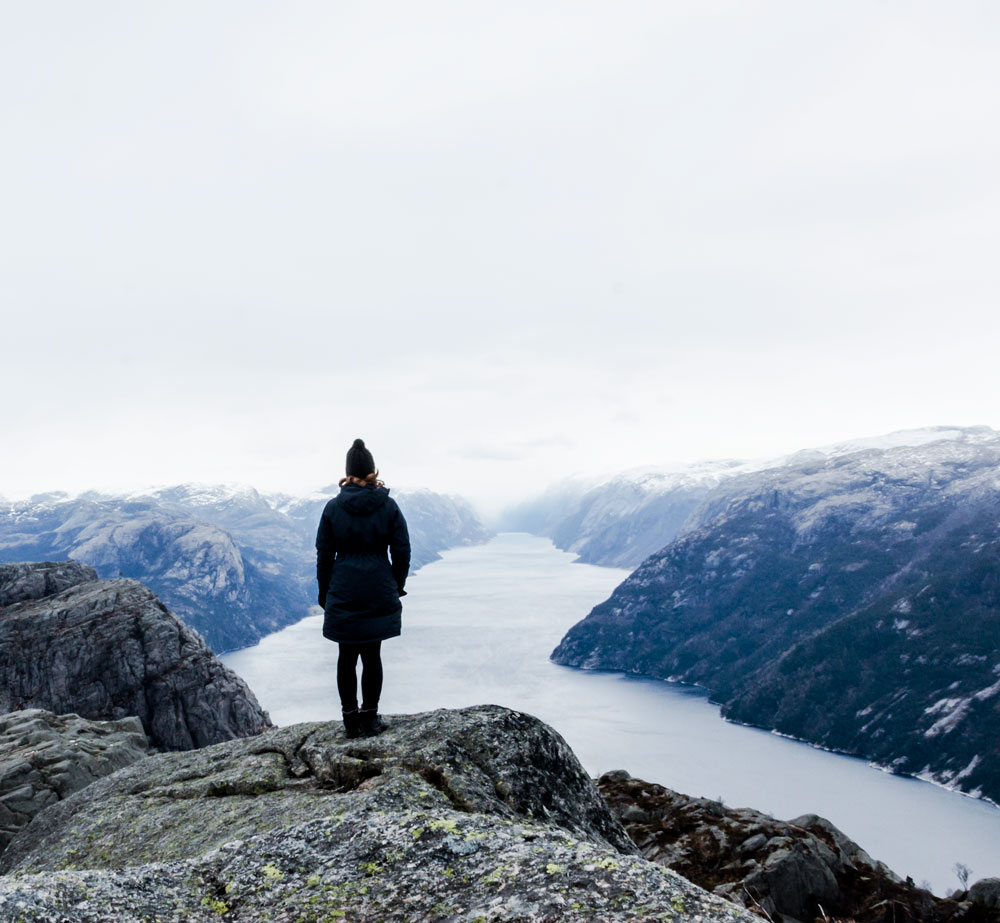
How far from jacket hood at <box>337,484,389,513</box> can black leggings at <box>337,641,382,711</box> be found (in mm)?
2469

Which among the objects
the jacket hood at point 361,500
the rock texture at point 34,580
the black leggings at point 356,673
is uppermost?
the jacket hood at point 361,500

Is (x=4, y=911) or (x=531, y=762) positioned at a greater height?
(x=4, y=911)

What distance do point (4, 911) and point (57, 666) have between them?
10107 cm

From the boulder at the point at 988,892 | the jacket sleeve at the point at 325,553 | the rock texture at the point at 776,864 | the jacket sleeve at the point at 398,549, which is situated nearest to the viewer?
the jacket sleeve at the point at 325,553

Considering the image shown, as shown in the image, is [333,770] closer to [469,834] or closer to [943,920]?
[469,834]

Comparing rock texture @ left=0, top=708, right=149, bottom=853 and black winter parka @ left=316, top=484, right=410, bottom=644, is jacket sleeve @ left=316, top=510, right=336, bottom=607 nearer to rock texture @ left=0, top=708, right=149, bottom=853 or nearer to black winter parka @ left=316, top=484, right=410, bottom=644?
black winter parka @ left=316, top=484, right=410, bottom=644

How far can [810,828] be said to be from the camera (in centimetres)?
2792

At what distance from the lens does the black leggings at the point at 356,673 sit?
1222cm

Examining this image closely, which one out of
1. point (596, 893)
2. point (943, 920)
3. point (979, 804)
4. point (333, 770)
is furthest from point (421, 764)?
point (979, 804)

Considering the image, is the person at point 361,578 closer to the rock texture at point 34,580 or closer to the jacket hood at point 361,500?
the jacket hood at point 361,500

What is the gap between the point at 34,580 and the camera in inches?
4134

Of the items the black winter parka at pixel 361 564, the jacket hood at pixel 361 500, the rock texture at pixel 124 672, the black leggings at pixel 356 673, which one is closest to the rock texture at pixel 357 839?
the black leggings at pixel 356 673

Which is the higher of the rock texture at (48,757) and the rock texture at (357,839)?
the rock texture at (357,839)

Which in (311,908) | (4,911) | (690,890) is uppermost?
(4,911)
